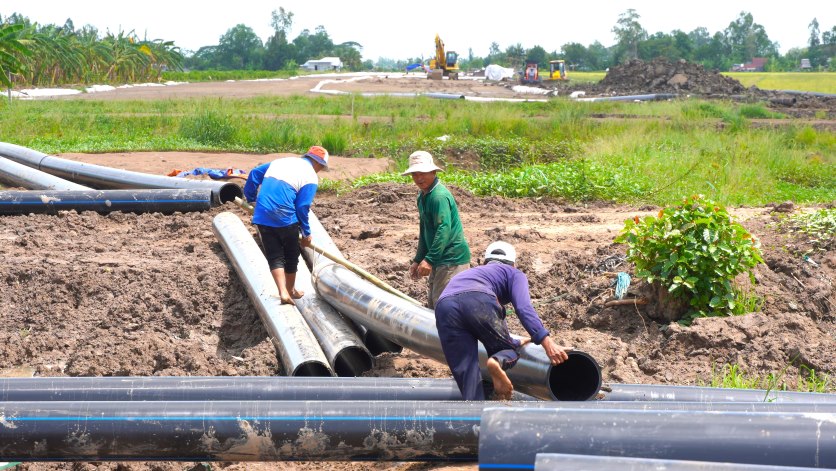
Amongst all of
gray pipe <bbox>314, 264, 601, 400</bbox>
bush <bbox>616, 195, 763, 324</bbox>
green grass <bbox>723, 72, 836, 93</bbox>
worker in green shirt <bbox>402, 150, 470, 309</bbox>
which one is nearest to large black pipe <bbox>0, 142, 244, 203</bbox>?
gray pipe <bbox>314, 264, 601, 400</bbox>

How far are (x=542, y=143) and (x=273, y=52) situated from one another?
361ft

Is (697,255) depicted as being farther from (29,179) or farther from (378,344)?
(29,179)

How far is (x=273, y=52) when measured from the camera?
398ft

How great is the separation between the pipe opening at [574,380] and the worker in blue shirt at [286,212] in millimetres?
2942

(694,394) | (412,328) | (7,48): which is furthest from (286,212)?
(7,48)

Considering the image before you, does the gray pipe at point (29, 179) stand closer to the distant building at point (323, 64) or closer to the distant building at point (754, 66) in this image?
the distant building at point (754, 66)

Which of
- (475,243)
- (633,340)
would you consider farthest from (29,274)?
(633,340)

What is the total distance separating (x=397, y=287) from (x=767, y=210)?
4.88 meters

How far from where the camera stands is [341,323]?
6938 millimetres

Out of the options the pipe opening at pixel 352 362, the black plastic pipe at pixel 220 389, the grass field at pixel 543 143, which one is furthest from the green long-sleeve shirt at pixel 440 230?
the grass field at pixel 543 143

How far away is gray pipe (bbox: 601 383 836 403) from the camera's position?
5.00 meters

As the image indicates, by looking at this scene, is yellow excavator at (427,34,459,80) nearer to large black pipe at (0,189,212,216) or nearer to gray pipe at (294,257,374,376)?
large black pipe at (0,189,212,216)

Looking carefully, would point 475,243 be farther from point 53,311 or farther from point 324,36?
point 324,36

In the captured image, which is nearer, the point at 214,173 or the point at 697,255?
the point at 697,255
